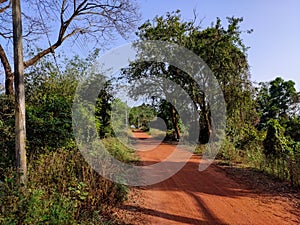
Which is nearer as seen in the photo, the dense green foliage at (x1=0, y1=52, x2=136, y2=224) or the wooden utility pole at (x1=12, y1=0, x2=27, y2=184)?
the dense green foliage at (x1=0, y1=52, x2=136, y2=224)

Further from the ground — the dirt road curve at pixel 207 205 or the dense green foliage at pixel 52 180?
the dense green foliage at pixel 52 180

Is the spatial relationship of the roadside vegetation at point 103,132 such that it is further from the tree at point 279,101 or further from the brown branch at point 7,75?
the tree at point 279,101

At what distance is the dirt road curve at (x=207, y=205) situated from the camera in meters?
3.98

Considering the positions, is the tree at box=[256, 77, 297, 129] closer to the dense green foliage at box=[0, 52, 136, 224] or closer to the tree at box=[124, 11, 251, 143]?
the tree at box=[124, 11, 251, 143]

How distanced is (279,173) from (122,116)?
960 centimetres

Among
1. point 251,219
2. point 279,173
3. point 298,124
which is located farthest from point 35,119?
point 298,124

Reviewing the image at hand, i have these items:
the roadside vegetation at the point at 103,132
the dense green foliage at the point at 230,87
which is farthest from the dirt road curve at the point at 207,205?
the dense green foliage at the point at 230,87

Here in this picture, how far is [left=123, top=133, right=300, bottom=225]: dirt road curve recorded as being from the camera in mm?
3982

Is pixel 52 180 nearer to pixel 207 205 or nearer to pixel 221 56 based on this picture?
pixel 207 205

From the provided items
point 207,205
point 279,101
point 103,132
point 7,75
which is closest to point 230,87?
point 103,132

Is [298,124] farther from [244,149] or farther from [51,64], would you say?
[51,64]

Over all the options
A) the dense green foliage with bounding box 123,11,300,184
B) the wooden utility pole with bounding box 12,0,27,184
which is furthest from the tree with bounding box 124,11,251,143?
the wooden utility pole with bounding box 12,0,27,184

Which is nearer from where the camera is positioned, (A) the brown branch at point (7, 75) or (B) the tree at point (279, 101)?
(A) the brown branch at point (7, 75)

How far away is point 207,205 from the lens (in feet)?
15.1
